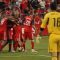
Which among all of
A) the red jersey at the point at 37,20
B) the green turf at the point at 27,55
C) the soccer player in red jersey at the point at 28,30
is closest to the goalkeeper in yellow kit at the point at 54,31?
the green turf at the point at 27,55

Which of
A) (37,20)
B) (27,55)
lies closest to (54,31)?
(27,55)

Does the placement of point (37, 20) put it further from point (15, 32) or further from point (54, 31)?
point (54, 31)

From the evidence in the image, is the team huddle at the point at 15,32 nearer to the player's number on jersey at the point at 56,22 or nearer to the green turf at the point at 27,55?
the green turf at the point at 27,55

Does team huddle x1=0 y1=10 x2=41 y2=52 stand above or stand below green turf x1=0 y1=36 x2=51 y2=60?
above

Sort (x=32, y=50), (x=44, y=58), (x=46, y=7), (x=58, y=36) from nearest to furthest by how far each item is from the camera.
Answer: (x=58, y=36), (x=44, y=58), (x=32, y=50), (x=46, y=7)

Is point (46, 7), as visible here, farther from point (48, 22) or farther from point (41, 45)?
point (48, 22)

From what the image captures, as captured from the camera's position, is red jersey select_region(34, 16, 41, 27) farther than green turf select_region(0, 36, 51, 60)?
Yes

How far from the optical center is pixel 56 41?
9992 mm

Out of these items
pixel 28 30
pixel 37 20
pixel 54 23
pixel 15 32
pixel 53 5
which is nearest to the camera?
pixel 53 5

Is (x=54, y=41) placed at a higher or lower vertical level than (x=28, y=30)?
lower

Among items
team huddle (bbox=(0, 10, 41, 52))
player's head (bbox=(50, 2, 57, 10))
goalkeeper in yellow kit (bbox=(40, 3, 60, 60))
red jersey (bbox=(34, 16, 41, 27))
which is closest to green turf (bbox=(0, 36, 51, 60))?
team huddle (bbox=(0, 10, 41, 52))

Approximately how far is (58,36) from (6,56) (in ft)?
15.9

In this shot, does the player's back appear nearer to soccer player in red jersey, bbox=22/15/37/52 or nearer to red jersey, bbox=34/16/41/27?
soccer player in red jersey, bbox=22/15/37/52

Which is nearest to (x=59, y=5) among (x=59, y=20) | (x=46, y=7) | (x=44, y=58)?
(x=59, y=20)
